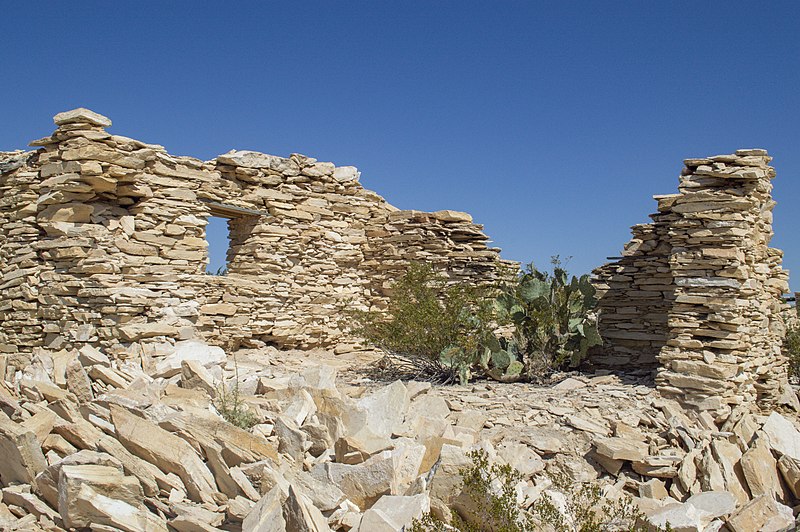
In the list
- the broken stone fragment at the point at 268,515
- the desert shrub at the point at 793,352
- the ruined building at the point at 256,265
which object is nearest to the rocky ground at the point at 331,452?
the broken stone fragment at the point at 268,515

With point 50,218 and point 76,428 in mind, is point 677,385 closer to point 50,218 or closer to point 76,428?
point 76,428

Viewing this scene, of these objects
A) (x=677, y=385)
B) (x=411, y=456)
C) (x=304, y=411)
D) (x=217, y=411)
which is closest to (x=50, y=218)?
(x=217, y=411)

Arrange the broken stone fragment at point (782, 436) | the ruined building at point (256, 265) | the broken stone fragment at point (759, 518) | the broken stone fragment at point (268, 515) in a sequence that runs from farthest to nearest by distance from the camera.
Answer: the ruined building at point (256, 265) → the broken stone fragment at point (782, 436) → the broken stone fragment at point (759, 518) → the broken stone fragment at point (268, 515)

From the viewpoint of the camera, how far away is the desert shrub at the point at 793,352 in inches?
441

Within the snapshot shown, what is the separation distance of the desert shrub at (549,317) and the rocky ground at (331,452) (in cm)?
113

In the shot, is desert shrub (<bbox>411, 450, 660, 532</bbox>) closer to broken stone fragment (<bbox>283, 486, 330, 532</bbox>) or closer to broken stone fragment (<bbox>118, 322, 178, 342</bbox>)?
broken stone fragment (<bbox>283, 486, 330, 532</bbox>)

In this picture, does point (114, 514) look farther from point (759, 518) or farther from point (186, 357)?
point (759, 518)

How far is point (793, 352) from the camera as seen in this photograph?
1125cm

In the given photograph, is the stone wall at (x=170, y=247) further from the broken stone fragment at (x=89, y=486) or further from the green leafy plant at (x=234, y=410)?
the broken stone fragment at (x=89, y=486)

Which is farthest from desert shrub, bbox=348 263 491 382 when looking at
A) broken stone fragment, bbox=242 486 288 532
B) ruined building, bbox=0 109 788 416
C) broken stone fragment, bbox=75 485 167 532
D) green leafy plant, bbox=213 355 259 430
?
broken stone fragment, bbox=75 485 167 532

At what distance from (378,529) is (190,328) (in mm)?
5890

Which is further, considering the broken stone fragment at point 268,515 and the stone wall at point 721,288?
the stone wall at point 721,288

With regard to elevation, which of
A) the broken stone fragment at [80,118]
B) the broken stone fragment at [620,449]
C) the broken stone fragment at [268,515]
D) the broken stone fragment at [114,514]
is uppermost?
the broken stone fragment at [80,118]

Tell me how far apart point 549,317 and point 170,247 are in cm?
532
